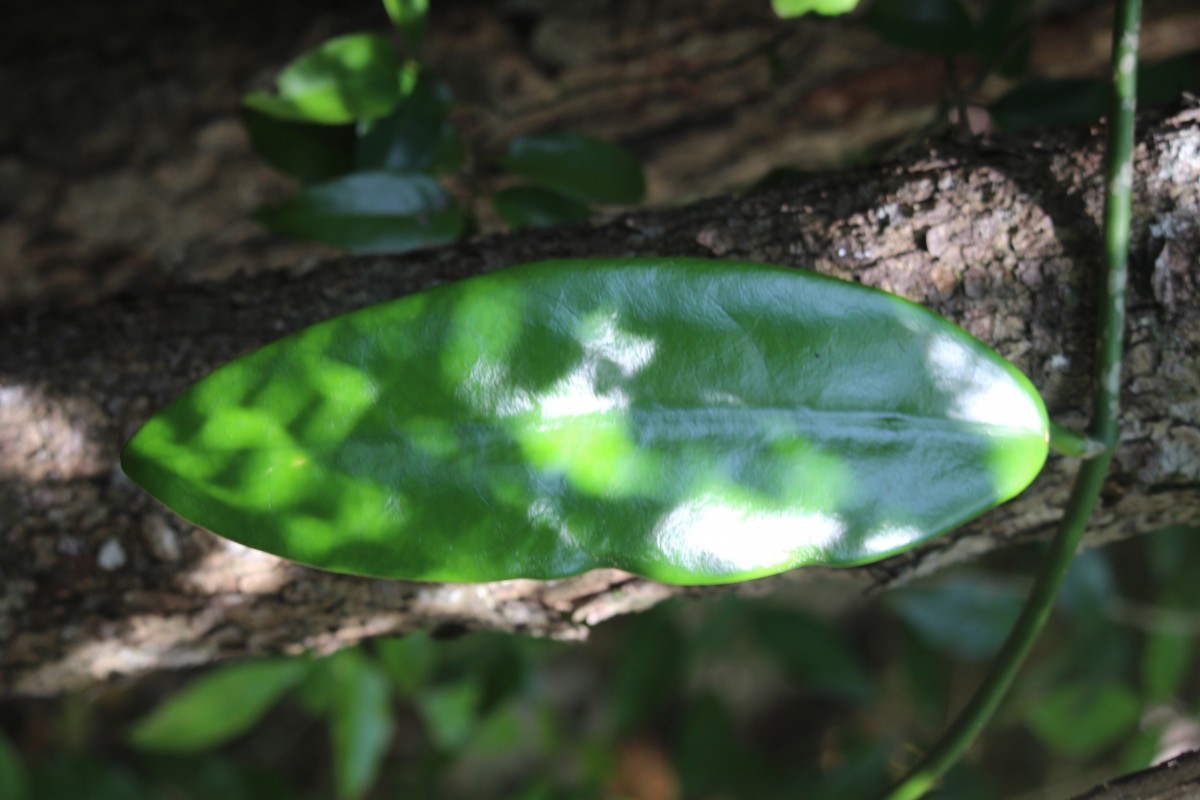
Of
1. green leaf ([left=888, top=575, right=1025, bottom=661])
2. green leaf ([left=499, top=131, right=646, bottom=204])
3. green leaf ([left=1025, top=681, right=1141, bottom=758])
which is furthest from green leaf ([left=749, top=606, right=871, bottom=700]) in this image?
green leaf ([left=499, top=131, right=646, bottom=204])

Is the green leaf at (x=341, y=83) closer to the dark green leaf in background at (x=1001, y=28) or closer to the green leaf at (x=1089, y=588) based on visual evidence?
the dark green leaf in background at (x=1001, y=28)

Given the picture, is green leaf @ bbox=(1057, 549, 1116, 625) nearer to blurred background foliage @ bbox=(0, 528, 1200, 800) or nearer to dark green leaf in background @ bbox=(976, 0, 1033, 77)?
blurred background foliage @ bbox=(0, 528, 1200, 800)

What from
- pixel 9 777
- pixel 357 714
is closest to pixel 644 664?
pixel 357 714

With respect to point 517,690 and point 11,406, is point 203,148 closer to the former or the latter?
point 11,406

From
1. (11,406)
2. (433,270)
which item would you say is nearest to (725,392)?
(433,270)

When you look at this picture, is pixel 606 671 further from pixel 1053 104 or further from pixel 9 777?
pixel 1053 104

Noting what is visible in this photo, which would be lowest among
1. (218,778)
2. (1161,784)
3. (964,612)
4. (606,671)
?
(606,671)

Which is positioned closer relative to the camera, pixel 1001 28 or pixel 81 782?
pixel 1001 28

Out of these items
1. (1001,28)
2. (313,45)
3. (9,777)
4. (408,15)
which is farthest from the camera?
(9,777)
